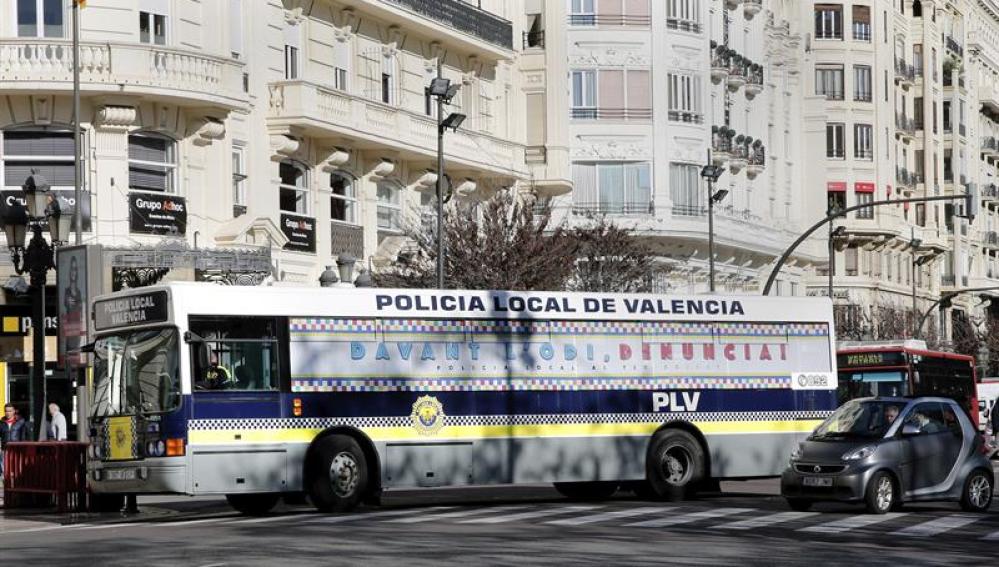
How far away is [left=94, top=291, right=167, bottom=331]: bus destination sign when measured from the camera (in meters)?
24.1

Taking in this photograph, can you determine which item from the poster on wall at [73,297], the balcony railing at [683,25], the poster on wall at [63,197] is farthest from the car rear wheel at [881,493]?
the balcony railing at [683,25]

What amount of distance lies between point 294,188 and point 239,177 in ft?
8.27

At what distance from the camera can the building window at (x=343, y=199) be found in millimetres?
46125

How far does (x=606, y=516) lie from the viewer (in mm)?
23641

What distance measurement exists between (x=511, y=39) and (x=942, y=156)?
51.4m

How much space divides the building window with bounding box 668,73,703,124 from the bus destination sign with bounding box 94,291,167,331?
37.5 m

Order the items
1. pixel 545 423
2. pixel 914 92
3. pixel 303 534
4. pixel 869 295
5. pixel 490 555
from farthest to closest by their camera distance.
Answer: pixel 914 92
pixel 869 295
pixel 545 423
pixel 303 534
pixel 490 555

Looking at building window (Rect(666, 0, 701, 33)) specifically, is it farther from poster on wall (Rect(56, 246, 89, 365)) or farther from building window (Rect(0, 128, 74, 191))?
poster on wall (Rect(56, 246, 89, 365))

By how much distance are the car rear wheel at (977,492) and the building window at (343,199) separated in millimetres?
23012

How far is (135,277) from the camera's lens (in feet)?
128

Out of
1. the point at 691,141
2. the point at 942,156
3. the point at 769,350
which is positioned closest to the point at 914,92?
the point at 942,156

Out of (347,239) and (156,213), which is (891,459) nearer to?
(156,213)

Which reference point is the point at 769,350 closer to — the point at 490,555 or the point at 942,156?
the point at 490,555

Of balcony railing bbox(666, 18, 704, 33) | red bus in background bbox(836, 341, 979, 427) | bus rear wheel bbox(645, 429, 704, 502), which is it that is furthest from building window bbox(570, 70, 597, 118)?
bus rear wheel bbox(645, 429, 704, 502)
